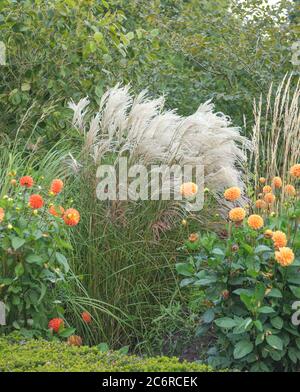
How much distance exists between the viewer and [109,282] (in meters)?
5.02

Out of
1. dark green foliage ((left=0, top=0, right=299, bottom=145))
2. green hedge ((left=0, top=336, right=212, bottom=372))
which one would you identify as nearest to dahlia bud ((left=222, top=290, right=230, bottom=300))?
green hedge ((left=0, top=336, right=212, bottom=372))

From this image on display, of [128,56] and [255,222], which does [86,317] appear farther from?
[128,56]

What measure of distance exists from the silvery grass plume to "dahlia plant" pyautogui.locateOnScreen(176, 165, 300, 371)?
101 centimetres

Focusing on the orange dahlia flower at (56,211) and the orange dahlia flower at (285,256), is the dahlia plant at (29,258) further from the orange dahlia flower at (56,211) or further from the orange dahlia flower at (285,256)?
the orange dahlia flower at (285,256)

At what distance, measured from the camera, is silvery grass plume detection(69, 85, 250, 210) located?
205 inches

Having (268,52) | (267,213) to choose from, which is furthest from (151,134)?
(268,52)

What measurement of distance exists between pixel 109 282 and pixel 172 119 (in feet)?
4.24

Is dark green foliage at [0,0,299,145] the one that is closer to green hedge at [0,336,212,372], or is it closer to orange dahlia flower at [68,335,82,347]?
orange dahlia flower at [68,335,82,347]

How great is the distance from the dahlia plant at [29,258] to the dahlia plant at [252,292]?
0.69 m

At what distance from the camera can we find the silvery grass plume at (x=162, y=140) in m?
5.20

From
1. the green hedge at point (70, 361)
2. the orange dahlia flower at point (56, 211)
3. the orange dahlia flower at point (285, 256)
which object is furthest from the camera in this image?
the orange dahlia flower at point (56, 211)

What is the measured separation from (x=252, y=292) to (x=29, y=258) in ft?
3.82

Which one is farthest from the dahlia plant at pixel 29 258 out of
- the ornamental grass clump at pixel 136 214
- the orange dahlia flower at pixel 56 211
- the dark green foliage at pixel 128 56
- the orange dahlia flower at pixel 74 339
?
the dark green foliage at pixel 128 56

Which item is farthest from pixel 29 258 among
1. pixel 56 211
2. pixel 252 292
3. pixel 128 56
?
pixel 128 56
